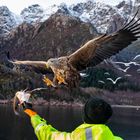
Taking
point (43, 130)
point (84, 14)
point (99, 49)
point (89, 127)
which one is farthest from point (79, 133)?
point (84, 14)

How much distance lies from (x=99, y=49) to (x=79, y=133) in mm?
5951

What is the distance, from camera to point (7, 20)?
157375 millimetres

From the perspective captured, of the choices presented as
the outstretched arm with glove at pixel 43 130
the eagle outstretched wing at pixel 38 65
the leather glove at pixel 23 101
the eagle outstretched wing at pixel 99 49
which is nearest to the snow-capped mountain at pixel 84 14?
the eagle outstretched wing at pixel 38 65

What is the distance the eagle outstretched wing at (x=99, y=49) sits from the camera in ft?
26.0

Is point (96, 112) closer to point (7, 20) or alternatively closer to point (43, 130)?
point (43, 130)

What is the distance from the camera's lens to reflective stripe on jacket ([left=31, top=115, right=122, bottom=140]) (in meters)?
2.44

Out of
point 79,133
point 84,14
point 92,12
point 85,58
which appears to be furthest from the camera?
point 92,12

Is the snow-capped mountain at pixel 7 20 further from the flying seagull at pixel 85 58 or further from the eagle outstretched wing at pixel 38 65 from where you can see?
the flying seagull at pixel 85 58

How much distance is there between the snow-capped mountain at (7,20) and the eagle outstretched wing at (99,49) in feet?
471

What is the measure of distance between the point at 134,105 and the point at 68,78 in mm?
120601

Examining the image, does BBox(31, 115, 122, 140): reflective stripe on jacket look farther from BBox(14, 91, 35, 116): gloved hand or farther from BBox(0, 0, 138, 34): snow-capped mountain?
BBox(0, 0, 138, 34): snow-capped mountain

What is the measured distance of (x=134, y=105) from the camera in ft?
418

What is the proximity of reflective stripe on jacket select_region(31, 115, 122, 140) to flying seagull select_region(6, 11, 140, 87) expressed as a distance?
4.95 meters

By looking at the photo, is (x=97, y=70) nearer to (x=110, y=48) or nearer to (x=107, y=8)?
(x=107, y=8)
